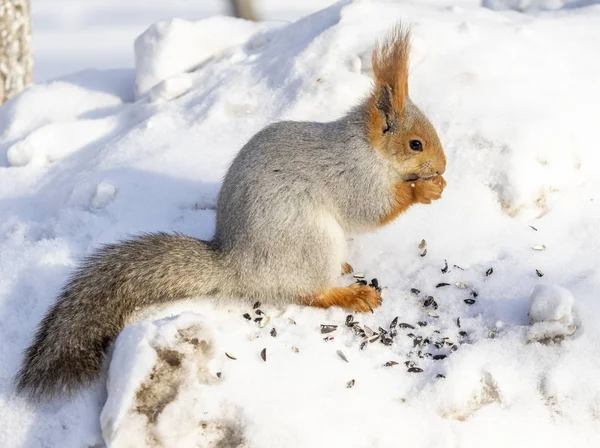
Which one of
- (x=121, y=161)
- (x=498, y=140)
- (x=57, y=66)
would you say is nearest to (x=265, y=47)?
(x=121, y=161)

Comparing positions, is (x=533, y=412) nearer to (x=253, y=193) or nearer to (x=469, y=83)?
(x=253, y=193)

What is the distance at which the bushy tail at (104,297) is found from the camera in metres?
2.18

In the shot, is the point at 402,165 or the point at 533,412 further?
the point at 402,165

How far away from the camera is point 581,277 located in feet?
8.21

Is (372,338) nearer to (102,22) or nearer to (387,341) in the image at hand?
(387,341)

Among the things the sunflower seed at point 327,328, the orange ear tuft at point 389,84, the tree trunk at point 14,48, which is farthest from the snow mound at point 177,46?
the sunflower seed at point 327,328

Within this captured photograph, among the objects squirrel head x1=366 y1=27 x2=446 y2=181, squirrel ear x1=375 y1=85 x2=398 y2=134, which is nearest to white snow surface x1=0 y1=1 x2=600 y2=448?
squirrel head x1=366 y1=27 x2=446 y2=181

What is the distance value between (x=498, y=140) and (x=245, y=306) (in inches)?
47.9

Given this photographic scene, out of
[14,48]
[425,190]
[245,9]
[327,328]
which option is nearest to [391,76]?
[425,190]

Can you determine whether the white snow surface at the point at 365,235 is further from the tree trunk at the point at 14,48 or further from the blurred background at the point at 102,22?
the blurred background at the point at 102,22

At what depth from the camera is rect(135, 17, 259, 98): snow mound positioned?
3924mm

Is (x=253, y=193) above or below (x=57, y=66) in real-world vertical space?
above

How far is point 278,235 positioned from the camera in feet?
7.99

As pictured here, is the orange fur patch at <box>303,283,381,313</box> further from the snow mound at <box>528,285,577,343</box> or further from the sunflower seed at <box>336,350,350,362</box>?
the snow mound at <box>528,285,577,343</box>
